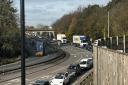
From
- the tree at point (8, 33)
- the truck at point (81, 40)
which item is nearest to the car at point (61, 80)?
the tree at point (8, 33)

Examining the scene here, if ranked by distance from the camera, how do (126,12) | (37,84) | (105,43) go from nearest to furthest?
1. (105,43)
2. (37,84)
3. (126,12)

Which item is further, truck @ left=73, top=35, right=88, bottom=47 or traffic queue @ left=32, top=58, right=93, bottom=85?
truck @ left=73, top=35, right=88, bottom=47

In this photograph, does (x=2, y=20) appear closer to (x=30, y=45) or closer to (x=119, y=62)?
(x=30, y=45)

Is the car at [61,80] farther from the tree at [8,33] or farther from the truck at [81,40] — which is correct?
the truck at [81,40]

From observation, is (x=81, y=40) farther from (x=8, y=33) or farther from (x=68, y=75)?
(x=68, y=75)

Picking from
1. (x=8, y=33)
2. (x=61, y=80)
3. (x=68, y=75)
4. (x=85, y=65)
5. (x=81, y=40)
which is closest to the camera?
(x=61, y=80)

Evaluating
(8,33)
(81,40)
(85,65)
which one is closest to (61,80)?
(85,65)

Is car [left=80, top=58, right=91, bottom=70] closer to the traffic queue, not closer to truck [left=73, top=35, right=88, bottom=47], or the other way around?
the traffic queue

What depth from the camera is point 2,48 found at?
3120 inches

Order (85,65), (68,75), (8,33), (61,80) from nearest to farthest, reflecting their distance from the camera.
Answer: (61,80), (68,75), (85,65), (8,33)

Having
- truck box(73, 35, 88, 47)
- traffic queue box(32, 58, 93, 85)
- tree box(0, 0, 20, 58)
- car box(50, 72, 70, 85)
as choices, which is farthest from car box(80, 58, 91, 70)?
truck box(73, 35, 88, 47)

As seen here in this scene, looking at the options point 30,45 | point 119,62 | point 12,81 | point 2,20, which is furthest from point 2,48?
point 119,62

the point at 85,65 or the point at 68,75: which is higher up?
the point at 68,75

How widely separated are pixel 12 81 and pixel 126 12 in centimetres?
2907
